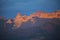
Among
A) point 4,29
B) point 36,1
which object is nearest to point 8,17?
point 4,29

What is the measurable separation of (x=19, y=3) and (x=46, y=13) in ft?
1.66

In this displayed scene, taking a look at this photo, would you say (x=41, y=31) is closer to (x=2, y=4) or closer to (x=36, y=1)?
(x=36, y=1)

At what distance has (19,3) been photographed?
2258 mm

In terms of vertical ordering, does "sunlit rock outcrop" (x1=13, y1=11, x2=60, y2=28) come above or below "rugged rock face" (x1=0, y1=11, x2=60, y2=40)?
above

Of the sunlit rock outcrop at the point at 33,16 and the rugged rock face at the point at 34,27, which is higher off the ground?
the sunlit rock outcrop at the point at 33,16

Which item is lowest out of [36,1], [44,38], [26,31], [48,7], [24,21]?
[44,38]

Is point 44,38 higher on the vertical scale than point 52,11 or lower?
lower

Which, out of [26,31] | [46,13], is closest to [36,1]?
[46,13]

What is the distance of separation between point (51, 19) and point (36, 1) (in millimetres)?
412

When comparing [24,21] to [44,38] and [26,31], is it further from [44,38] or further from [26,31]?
[44,38]

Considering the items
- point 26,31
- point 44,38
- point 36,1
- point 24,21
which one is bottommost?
point 44,38

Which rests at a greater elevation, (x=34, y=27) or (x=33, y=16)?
(x=33, y=16)

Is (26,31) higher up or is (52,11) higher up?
(52,11)

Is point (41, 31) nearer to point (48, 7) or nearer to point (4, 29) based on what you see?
point (48, 7)
